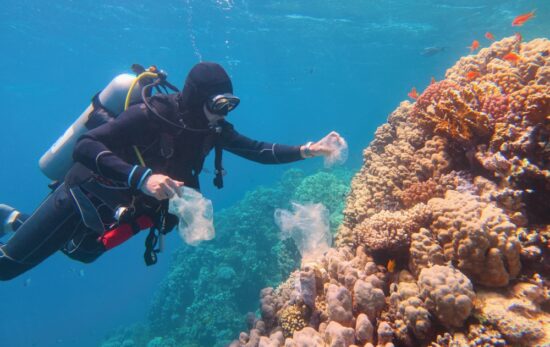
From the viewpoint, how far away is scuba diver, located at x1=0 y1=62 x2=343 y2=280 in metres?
3.80

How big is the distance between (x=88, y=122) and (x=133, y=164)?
1.16 m

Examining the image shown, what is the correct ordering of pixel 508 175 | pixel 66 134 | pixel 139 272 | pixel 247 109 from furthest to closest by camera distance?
pixel 247 109 < pixel 139 272 < pixel 66 134 < pixel 508 175

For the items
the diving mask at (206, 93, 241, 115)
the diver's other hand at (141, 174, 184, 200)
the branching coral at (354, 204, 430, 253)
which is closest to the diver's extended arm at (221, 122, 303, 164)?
the diving mask at (206, 93, 241, 115)

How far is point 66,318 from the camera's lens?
36.5 m

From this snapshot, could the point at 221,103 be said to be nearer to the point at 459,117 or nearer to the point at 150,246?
the point at 150,246

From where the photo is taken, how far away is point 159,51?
34406mm

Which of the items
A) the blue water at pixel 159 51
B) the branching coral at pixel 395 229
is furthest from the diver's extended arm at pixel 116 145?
the blue water at pixel 159 51

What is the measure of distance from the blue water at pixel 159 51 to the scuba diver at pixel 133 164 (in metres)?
15.8

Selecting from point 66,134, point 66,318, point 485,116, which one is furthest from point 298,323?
point 66,318

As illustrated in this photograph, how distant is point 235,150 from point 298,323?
2696 mm

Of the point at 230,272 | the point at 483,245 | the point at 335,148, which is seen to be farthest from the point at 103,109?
the point at 230,272

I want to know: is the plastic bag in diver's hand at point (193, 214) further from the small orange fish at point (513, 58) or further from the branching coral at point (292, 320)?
the small orange fish at point (513, 58)

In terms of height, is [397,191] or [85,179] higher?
[397,191]

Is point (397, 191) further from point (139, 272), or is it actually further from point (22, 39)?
point (139, 272)
